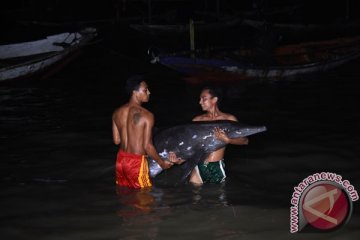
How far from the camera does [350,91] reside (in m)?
13.6

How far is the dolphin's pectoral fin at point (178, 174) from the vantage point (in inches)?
229

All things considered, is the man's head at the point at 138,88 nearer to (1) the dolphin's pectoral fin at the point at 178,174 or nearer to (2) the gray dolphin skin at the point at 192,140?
(2) the gray dolphin skin at the point at 192,140

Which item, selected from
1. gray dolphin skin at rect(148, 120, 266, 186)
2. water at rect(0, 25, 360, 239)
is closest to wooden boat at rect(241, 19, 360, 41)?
water at rect(0, 25, 360, 239)

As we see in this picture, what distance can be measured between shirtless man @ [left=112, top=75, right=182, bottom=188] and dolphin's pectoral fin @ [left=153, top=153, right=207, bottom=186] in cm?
17

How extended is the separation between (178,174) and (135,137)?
1.63m

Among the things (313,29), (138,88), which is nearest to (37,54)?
(138,88)

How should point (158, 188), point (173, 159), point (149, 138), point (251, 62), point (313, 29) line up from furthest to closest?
point (313, 29), point (251, 62), point (158, 188), point (173, 159), point (149, 138)

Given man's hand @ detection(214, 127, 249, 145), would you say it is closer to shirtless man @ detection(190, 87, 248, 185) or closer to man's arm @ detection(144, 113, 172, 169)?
shirtless man @ detection(190, 87, 248, 185)

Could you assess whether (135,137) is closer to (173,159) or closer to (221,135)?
(173,159)

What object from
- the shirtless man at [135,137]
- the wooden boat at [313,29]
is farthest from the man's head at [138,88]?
the wooden boat at [313,29]

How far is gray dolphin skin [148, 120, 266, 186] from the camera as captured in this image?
581 centimetres

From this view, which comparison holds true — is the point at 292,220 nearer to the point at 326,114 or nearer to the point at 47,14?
the point at 326,114

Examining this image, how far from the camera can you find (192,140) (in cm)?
A: 597

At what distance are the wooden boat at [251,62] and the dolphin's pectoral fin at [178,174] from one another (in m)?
7.65
